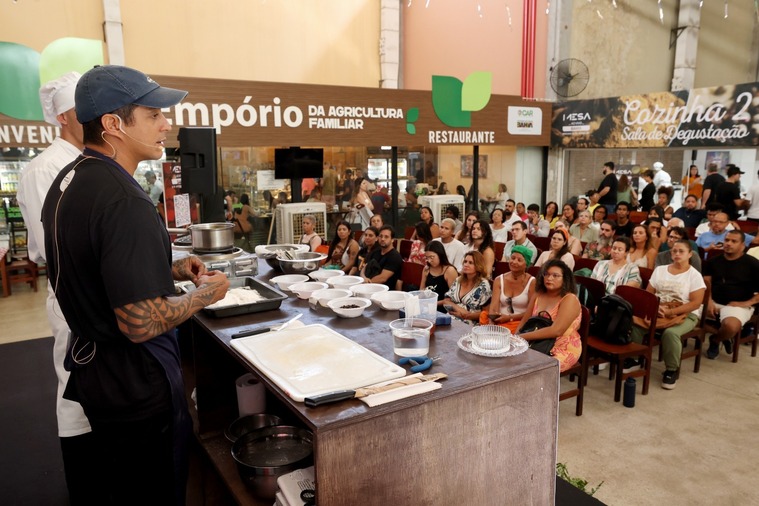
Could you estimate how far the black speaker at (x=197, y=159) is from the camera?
4.08m

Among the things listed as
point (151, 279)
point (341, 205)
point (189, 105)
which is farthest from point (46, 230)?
point (341, 205)

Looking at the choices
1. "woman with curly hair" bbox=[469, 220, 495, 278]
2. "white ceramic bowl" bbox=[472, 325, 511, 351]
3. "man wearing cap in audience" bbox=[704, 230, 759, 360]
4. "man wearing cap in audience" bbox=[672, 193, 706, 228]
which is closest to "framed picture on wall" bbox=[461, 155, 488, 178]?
"man wearing cap in audience" bbox=[672, 193, 706, 228]

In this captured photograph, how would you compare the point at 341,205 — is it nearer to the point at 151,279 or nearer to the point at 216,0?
the point at 216,0

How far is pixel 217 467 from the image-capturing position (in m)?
2.33

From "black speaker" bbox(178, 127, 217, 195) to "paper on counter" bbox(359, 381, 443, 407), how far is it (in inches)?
117

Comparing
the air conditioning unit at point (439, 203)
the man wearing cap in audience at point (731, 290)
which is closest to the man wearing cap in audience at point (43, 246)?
the man wearing cap in audience at point (731, 290)

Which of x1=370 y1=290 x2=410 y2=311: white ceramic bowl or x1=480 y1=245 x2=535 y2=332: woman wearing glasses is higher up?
x1=370 y1=290 x2=410 y2=311: white ceramic bowl

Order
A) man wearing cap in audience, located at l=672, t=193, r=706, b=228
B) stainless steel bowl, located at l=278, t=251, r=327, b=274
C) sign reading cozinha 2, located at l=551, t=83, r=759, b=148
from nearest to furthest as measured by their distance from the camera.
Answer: stainless steel bowl, located at l=278, t=251, r=327, b=274 → man wearing cap in audience, located at l=672, t=193, r=706, b=228 → sign reading cozinha 2, located at l=551, t=83, r=759, b=148

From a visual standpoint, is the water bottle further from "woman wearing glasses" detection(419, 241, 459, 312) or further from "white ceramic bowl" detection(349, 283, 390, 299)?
"white ceramic bowl" detection(349, 283, 390, 299)

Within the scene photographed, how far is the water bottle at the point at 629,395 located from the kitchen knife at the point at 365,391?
10.7ft

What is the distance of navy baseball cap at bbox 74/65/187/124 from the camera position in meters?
1.63

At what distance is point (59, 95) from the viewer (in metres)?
2.45

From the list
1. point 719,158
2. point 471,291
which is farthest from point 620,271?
point 719,158

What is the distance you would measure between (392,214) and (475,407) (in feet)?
29.4
